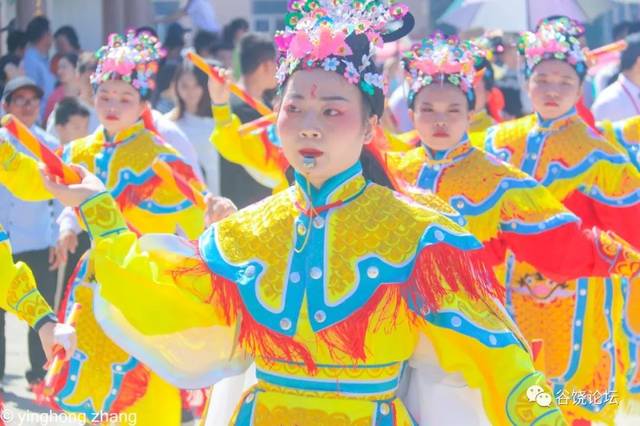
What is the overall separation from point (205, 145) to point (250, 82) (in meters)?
0.45

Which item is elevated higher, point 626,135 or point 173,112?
point 626,135

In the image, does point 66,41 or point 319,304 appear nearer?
point 319,304

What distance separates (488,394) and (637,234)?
2830 millimetres

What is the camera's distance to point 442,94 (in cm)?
555

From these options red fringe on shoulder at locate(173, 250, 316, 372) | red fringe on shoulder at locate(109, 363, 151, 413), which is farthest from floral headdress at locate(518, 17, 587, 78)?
red fringe on shoulder at locate(173, 250, 316, 372)

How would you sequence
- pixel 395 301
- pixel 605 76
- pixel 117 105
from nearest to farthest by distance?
1. pixel 395 301
2. pixel 117 105
3. pixel 605 76

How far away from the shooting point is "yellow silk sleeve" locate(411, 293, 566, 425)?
333 centimetres

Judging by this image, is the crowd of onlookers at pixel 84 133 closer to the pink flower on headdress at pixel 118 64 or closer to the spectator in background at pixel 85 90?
the spectator in background at pixel 85 90

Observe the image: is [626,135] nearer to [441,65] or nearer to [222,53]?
[441,65]

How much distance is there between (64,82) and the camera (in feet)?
34.4

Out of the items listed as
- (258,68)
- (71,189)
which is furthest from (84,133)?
(71,189)

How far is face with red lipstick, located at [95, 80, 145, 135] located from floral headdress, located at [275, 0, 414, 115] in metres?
2.68

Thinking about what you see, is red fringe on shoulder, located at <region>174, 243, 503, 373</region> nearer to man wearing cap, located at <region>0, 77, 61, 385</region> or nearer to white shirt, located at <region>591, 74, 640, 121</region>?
man wearing cap, located at <region>0, 77, 61, 385</region>

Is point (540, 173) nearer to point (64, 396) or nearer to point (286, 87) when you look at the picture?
point (64, 396)
